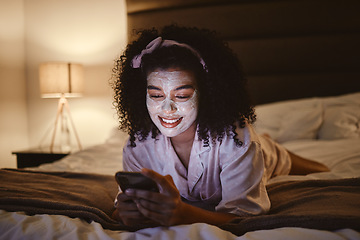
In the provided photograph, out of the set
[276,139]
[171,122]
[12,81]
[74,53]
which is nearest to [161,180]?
[171,122]

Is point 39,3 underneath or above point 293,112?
above

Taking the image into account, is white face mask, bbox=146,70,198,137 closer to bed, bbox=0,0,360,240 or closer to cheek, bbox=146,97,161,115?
cheek, bbox=146,97,161,115

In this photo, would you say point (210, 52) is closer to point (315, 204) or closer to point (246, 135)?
point (246, 135)

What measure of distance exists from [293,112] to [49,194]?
167 centimetres

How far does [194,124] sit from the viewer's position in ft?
3.53

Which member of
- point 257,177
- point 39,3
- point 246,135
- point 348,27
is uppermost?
point 39,3


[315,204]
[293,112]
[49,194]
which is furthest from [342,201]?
[293,112]

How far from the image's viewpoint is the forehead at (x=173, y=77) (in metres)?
0.96

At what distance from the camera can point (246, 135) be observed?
3.19 ft

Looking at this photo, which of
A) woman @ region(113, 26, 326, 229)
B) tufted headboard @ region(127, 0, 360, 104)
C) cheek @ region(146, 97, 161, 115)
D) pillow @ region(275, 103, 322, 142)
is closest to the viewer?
woman @ region(113, 26, 326, 229)

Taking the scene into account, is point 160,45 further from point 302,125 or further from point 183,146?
point 302,125

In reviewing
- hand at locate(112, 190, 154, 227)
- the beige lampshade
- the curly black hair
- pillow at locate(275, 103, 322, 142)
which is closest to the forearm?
hand at locate(112, 190, 154, 227)

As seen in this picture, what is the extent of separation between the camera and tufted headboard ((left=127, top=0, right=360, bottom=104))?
2457 mm

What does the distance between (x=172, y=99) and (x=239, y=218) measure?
41cm
